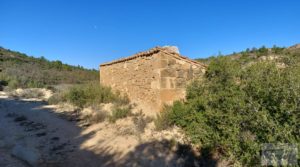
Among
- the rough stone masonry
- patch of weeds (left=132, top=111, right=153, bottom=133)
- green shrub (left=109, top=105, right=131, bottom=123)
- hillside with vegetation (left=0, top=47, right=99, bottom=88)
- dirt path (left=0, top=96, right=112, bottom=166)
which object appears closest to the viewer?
dirt path (left=0, top=96, right=112, bottom=166)

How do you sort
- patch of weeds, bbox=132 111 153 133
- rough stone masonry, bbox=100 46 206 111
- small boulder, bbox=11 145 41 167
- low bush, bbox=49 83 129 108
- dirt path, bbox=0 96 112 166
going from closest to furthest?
1. small boulder, bbox=11 145 41 167
2. dirt path, bbox=0 96 112 166
3. patch of weeds, bbox=132 111 153 133
4. rough stone masonry, bbox=100 46 206 111
5. low bush, bbox=49 83 129 108

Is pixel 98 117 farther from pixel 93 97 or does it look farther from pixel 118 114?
pixel 93 97

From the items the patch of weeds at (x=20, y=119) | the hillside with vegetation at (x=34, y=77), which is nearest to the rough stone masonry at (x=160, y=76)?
the patch of weeds at (x=20, y=119)

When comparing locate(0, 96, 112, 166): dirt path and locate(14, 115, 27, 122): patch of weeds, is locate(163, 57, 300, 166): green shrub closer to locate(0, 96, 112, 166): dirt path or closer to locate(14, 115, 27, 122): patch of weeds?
locate(0, 96, 112, 166): dirt path

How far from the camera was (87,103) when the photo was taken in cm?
983

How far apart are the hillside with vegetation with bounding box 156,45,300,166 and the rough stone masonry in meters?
1.33

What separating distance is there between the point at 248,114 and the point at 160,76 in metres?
3.56

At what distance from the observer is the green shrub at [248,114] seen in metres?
3.34

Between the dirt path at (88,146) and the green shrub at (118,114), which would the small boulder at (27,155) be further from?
the green shrub at (118,114)

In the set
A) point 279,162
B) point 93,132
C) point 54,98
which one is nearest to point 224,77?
point 279,162

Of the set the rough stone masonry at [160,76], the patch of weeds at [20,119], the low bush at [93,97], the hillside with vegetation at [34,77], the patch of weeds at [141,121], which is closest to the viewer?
the patch of weeds at [141,121]

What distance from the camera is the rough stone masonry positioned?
7.13 metres

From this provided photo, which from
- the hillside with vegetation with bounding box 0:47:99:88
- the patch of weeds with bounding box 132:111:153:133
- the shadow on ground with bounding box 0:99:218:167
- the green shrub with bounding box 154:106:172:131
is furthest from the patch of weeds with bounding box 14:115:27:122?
the hillside with vegetation with bounding box 0:47:99:88

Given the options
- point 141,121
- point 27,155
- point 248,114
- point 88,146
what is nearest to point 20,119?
point 88,146
